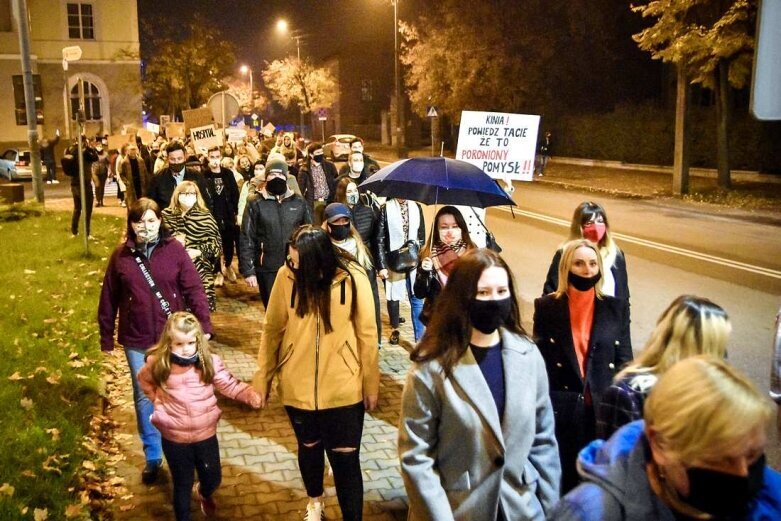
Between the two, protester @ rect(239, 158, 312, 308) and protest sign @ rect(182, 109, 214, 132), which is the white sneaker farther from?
protest sign @ rect(182, 109, 214, 132)

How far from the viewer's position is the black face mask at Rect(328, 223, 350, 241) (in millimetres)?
6363

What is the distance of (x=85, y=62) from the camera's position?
143 ft

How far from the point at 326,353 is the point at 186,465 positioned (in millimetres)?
1090

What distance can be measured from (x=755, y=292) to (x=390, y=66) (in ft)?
206

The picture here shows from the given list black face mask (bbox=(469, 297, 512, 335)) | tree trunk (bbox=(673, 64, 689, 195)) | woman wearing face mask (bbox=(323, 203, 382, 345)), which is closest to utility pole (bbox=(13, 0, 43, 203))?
woman wearing face mask (bbox=(323, 203, 382, 345))

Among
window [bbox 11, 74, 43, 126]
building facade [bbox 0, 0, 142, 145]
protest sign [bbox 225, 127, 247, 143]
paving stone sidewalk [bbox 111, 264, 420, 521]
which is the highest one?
building facade [bbox 0, 0, 142, 145]

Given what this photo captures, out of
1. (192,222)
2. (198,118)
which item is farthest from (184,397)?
(198,118)

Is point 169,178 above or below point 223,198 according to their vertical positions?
above

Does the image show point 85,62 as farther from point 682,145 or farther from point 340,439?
point 340,439

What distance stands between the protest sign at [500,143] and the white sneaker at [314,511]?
4957 mm

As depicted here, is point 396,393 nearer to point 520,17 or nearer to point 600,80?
point 520,17

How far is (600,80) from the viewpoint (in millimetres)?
41281

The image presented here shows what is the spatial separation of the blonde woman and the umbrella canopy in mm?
2899

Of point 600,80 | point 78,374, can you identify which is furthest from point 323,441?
point 600,80
